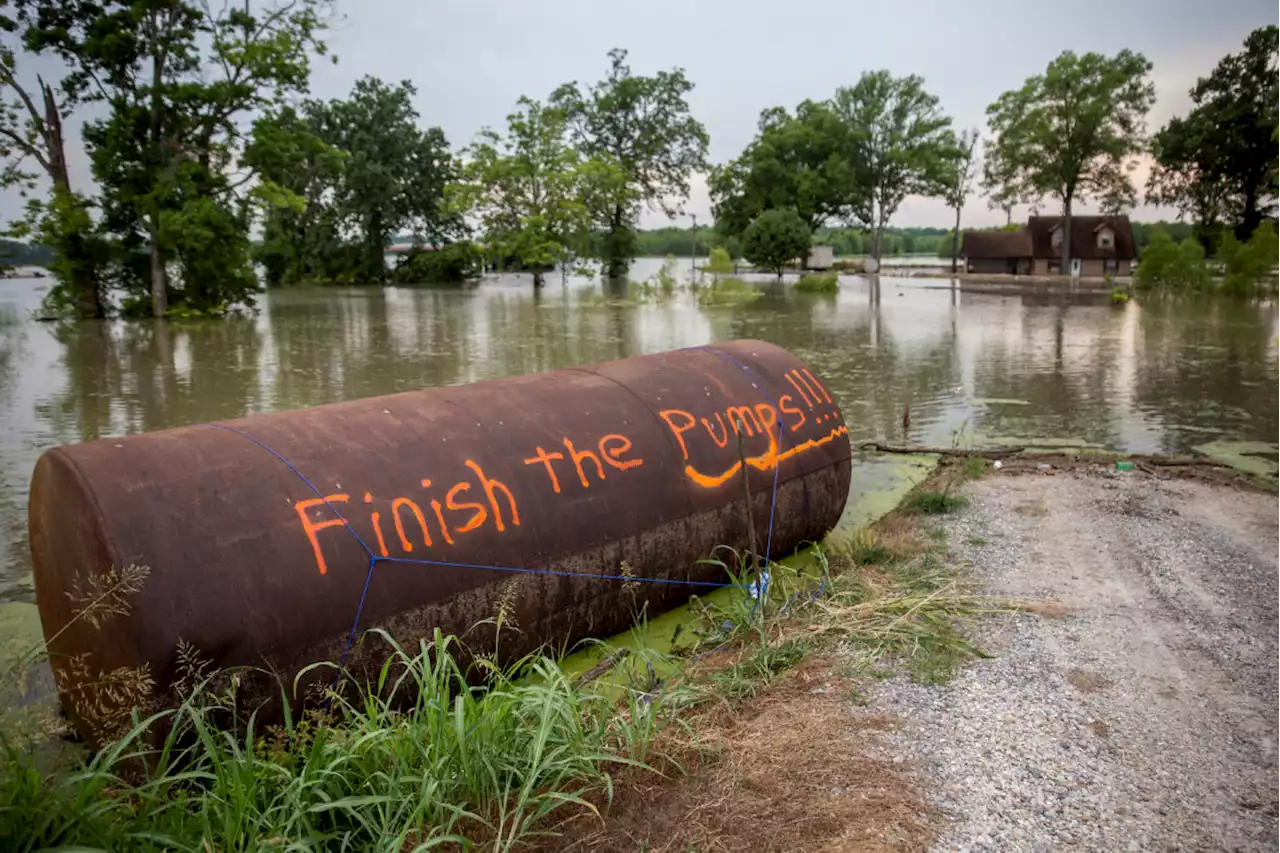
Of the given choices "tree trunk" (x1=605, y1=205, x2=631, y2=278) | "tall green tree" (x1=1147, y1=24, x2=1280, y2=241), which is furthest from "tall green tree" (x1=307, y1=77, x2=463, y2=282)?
"tall green tree" (x1=1147, y1=24, x2=1280, y2=241)

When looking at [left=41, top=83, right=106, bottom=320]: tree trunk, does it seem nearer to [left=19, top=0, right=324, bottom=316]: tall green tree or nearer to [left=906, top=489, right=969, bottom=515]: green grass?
[left=19, top=0, right=324, bottom=316]: tall green tree

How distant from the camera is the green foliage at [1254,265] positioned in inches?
1502

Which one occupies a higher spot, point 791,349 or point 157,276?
point 157,276

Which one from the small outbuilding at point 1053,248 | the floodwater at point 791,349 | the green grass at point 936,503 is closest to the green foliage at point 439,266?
the floodwater at point 791,349

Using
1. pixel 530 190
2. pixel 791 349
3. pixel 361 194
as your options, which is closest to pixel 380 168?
pixel 361 194

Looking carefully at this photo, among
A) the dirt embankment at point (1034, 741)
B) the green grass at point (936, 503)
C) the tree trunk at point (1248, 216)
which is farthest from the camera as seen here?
the tree trunk at point (1248, 216)

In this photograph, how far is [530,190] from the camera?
1908 inches

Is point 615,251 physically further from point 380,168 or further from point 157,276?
point 157,276

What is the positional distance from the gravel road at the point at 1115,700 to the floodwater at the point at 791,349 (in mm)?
2564

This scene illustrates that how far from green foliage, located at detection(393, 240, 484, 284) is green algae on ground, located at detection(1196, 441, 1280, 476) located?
179ft

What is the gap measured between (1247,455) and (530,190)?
4286cm

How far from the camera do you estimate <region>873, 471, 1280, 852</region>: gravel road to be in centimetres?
344

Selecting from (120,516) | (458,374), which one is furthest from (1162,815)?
(458,374)

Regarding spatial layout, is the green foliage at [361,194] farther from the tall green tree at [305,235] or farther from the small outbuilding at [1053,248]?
the small outbuilding at [1053,248]
